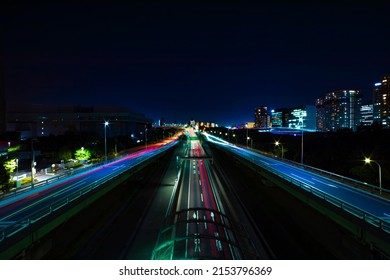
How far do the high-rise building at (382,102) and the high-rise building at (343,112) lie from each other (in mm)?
20968

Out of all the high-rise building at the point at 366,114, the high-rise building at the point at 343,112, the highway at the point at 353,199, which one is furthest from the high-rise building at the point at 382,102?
the highway at the point at 353,199

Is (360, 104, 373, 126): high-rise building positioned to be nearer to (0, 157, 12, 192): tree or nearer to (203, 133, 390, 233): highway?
(203, 133, 390, 233): highway

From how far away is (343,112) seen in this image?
170m

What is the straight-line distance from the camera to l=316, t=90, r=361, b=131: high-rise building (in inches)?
6599

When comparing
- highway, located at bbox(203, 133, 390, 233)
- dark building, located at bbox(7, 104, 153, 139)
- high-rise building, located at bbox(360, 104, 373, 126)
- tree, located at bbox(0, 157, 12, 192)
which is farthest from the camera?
high-rise building, located at bbox(360, 104, 373, 126)

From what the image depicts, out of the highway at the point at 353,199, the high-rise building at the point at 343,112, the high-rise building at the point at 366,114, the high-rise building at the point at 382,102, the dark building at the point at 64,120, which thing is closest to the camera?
the highway at the point at 353,199

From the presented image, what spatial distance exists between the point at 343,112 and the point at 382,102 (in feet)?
119

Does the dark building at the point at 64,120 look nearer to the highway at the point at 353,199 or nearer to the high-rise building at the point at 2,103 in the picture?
the high-rise building at the point at 2,103

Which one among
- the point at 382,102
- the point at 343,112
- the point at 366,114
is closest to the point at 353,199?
the point at 382,102

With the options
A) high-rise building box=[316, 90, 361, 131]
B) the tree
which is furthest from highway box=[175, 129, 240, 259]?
high-rise building box=[316, 90, 361, 131]

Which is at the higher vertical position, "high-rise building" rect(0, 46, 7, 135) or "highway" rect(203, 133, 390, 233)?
"high-rise building" rect(0, 46, 7, 135)

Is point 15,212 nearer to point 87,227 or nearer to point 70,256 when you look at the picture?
point 70,256

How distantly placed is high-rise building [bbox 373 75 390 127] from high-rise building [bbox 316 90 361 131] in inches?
826

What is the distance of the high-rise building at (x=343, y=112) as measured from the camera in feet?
550
